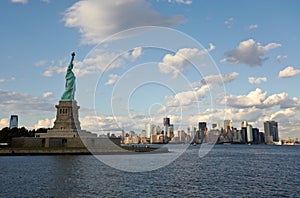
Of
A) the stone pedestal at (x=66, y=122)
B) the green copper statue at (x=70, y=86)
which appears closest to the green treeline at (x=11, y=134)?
the stone pedestal at (x=66, y=122)

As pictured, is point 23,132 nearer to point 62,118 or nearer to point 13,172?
point 62,118

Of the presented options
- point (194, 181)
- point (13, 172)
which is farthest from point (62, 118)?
point (194, 181)

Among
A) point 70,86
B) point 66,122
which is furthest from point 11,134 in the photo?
point 66,122

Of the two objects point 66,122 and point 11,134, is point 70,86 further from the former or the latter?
point 11,134

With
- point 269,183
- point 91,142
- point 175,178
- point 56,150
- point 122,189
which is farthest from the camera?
point 91,142

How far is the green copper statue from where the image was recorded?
104231 millimetres

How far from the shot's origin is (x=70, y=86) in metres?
106

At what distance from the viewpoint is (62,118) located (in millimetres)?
97938

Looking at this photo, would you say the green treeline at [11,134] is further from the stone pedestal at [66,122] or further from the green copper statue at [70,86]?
the green copper statue at [70,86]

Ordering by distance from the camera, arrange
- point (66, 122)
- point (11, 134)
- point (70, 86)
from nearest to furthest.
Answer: point (66, 122)
point (70, 86)
point (11, 134)

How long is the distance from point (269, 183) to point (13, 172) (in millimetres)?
38270

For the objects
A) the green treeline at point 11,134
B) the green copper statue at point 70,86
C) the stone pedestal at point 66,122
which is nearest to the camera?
the stone pedestal at point 66,122

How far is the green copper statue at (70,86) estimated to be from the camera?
10423cm

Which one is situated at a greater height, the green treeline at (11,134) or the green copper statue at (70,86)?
the green copper statue at (70,86)
